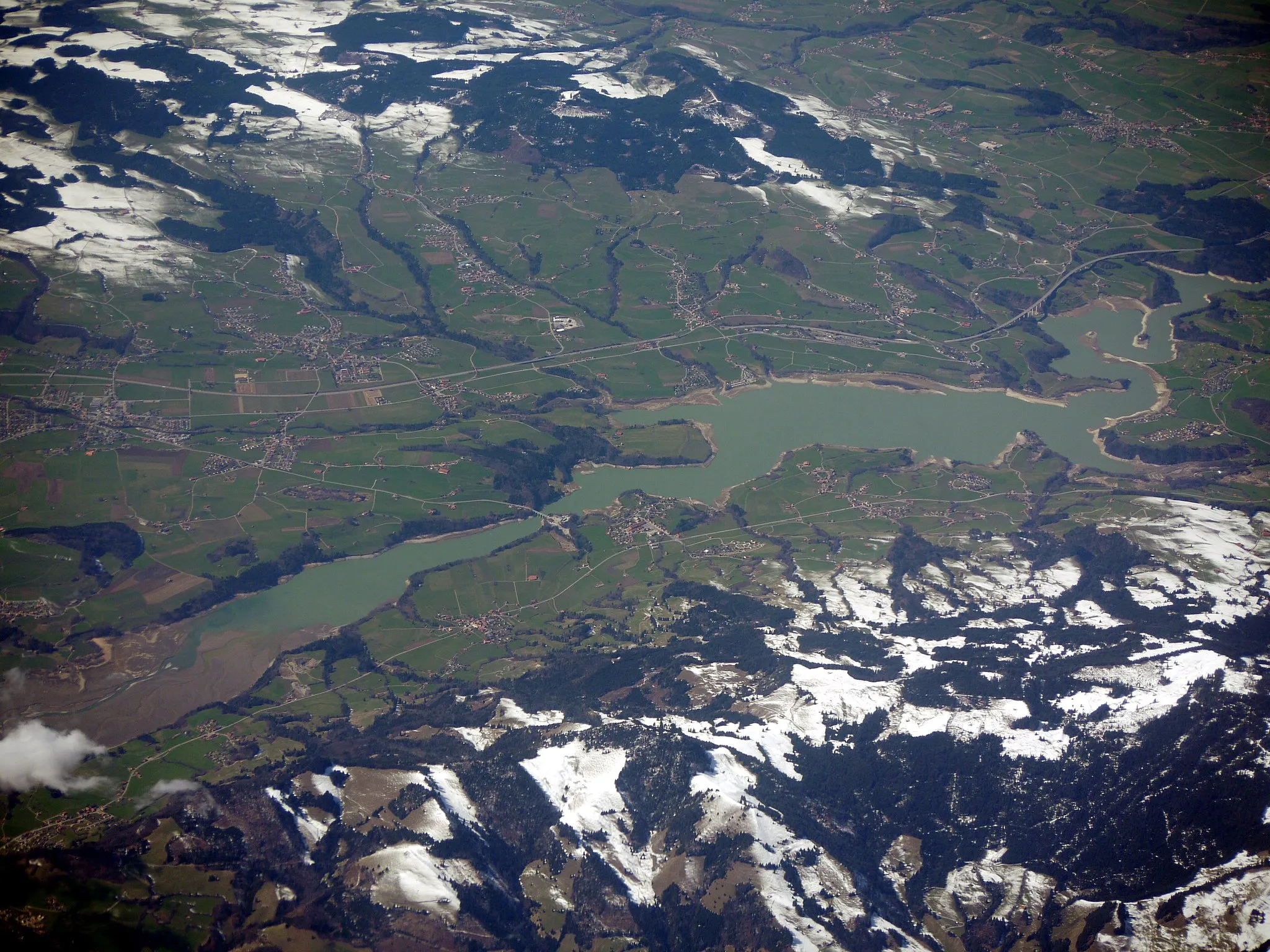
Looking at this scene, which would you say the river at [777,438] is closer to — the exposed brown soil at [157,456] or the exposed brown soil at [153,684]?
the exposed brown soil at [153,684]

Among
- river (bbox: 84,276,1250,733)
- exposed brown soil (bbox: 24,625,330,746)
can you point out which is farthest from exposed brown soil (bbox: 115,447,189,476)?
exposed brown soil (bbox: 24,625,330,746)

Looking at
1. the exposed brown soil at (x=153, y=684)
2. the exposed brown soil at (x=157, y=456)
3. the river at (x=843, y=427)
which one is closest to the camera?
the exposed brown soil at (x=153, y=684)

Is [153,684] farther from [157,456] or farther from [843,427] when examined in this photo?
[843,427]

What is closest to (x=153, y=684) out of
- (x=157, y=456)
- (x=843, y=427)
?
(x=157, y=456)

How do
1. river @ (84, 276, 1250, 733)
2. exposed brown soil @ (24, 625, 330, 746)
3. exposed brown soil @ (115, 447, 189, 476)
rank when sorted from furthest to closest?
exposed brown soil @ (115, 447, 189, 476), river @ (84, 276, 1250, 733), exposed brown soil @ (24, 625, 330, 746)

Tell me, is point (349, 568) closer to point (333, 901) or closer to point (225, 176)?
point (333, 901)

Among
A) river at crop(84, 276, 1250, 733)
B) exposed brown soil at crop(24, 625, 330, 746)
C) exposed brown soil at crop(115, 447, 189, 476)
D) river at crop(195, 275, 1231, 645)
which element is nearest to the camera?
exposed brown soil at crop(24, 625, 330, 746)

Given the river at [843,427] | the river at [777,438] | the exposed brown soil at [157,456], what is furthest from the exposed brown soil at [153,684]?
the exposed brown soil at [157,456]

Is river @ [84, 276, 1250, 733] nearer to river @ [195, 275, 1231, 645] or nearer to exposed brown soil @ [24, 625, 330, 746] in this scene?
river @ [195, 275, 1231, 645]

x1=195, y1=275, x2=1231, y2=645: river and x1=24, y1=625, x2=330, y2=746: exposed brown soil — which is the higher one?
x1=195, y1=275, x2=1231, y2=645: river

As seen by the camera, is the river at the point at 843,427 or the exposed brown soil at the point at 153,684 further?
the river at the point at 843,427

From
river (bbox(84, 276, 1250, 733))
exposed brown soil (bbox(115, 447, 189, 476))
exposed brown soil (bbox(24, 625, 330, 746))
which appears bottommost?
exposed brown soil (bbox(24, 625, 330, 746))

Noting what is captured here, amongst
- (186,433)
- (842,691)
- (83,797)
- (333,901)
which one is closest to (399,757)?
(333,901)
